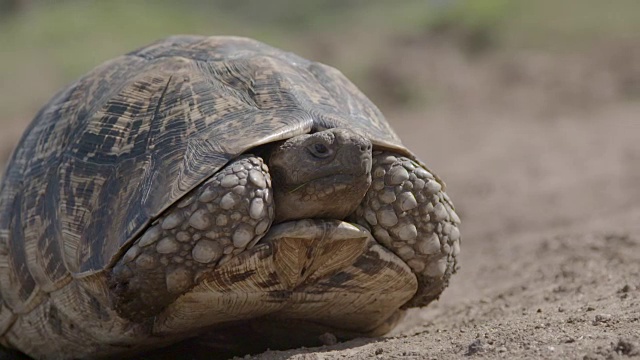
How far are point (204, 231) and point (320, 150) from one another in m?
0.54

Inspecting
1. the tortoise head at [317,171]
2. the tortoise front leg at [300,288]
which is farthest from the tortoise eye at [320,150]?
Answer: the tortoise front leg at [300,288]

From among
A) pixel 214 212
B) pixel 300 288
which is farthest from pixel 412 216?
pixel 214 212

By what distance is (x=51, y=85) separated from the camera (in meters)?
19.6

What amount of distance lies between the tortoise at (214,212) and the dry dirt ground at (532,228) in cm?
30

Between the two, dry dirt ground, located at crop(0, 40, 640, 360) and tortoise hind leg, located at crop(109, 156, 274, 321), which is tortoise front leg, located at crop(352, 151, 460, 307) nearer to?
dry dirt ground, located at crop(0, 40, 640, 360)

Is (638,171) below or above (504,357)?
above

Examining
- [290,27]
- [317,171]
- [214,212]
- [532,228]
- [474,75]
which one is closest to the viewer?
[214,212]

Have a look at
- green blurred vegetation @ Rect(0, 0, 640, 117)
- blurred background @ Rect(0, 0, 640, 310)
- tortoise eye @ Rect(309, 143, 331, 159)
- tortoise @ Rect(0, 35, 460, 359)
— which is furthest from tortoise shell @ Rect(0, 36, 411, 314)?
green blurred vegetation @ Rect(0, 0, 640, 117)

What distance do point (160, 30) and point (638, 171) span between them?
15640 millimetres

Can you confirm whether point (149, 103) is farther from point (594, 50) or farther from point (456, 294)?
point (594, 50)

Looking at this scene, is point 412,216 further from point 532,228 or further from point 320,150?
point 532,228

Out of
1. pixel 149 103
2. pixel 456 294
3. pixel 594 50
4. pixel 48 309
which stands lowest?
pixel 48 309

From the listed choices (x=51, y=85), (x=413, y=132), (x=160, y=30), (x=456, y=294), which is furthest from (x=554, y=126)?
(x=160, y=30)

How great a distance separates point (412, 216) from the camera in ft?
13.5
